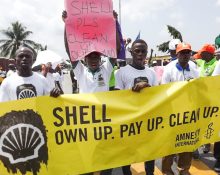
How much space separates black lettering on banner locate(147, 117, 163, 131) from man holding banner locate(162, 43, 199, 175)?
0.77 m

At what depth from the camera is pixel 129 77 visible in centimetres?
473

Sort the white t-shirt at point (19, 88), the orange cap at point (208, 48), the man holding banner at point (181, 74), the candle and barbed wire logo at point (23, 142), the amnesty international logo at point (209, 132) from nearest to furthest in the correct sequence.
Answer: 1. the candle and barbed wire logo at point (23, 142)
2. the white t-shirt at point (19, 88)
3. the amnesty international logo at point (209, 132)
4. the man holding banner at point (181, 74)
5. the orange cap at point (208, 48)

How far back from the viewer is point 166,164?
5328mm

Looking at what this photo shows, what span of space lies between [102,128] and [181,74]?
1.61 meters

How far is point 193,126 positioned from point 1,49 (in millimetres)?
64310

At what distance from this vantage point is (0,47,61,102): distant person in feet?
14.6

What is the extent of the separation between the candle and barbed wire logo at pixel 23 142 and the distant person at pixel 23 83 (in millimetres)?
379

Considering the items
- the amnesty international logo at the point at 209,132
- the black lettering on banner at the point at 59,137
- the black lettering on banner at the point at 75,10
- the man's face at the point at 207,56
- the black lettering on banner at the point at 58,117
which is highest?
the black lettering on banner at the point at 75,10

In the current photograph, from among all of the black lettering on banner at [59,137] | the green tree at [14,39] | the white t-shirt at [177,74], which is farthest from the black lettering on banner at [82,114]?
the green tree at [14,39]

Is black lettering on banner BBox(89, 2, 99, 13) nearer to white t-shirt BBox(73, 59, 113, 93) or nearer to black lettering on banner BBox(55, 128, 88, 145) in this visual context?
white t-shirt BBox(73, 59, 113, 93)

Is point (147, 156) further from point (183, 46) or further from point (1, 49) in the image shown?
point (1, 49)

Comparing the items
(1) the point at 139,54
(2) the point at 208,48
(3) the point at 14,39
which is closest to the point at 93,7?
(1) the point at 139,54

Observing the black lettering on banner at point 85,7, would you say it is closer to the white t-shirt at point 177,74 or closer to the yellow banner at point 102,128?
the yellow banner at point 102,128

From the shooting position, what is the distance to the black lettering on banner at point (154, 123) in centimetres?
464
